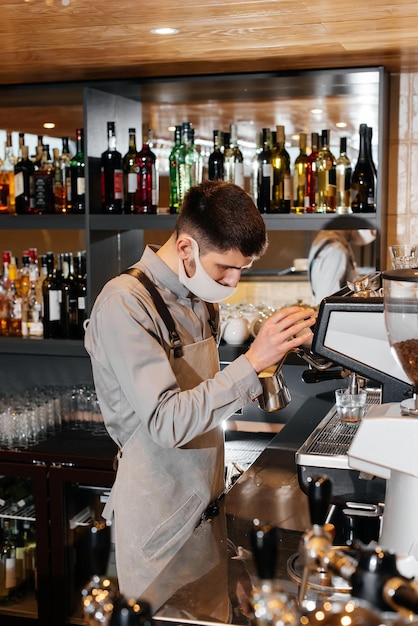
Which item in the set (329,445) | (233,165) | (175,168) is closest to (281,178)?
(233,165)

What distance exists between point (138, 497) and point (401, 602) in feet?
3.97

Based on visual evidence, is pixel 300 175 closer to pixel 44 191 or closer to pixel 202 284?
pixel 44 191

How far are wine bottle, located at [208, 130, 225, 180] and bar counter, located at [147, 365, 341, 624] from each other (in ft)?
4.38

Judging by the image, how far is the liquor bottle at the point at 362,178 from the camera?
3.57m

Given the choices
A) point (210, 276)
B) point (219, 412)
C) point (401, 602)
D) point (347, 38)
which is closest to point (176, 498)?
point (219, 412)

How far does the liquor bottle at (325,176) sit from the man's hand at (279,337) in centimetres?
149

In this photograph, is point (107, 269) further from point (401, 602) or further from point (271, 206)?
point (401, 602)

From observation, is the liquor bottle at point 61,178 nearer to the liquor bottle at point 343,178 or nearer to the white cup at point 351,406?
the liquor bottle at point 343,178

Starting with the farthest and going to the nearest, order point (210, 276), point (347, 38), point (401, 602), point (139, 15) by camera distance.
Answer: point (347, 38), point (139, 15), point (210, 276), point (401, 602)

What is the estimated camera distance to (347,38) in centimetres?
272

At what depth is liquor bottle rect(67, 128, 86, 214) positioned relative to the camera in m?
3.67

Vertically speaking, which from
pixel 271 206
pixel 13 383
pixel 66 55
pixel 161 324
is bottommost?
pixel 13 383

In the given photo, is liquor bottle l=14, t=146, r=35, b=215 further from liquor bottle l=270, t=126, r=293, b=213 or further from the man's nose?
the man's nose

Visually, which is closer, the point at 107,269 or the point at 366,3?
the point at 366,3
